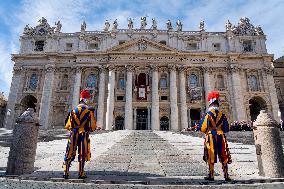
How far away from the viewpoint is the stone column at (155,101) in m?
29.4

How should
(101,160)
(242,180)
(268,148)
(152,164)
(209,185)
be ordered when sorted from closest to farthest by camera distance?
(209,185)
(242,180)
(268,148)
(152,164)
(101,160)

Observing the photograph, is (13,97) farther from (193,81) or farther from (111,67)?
(193,81)

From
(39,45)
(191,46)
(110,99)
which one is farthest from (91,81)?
(191,46)

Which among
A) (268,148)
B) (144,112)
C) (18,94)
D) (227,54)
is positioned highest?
(227,54)

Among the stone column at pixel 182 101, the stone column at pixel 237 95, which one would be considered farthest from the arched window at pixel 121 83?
the stone column at pixel 237 95

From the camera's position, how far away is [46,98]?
31203mm

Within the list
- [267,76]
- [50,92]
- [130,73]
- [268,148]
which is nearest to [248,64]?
[267,76]

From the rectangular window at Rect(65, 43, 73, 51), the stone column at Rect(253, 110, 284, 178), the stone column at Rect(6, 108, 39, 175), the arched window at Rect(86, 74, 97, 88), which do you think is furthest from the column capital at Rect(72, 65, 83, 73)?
the stone column at Rect(253, 110, 284, 178)

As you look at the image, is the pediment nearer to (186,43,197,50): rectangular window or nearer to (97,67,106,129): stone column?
(186,43,197,50): rectangular window

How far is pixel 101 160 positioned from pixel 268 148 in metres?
4.50

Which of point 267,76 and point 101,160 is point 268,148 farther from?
point 267,76

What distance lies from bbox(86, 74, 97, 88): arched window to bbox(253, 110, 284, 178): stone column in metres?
28.5

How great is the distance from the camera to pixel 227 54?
32500 millimetres

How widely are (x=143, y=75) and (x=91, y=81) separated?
7.32 m
